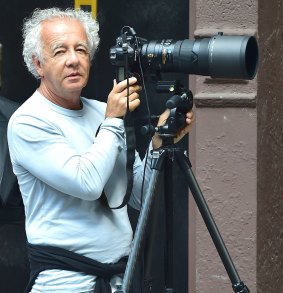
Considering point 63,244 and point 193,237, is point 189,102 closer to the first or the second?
point 63,244

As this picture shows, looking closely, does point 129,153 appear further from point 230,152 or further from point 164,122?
point 230,152

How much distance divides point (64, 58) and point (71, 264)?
706mm

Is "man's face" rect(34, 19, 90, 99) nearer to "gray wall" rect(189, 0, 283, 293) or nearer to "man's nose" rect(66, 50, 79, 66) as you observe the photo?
Result: "man's nose" rect(66, 50, 79, 66)

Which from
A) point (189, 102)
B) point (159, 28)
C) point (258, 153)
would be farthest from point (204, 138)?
point (189, 102)

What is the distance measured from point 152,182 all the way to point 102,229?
0.77 feet

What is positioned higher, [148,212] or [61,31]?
[61,31]

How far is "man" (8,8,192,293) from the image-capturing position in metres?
Answer: 3.46

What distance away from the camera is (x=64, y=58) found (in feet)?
11.8

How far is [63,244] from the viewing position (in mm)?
3516

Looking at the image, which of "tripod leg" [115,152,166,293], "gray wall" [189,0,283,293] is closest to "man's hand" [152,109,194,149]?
"tripod leg" [115,152,166,293]

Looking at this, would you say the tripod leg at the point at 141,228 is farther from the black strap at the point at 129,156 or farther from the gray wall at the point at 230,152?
the gray wall at the point at 230,152

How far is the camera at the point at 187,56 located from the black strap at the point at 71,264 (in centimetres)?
64

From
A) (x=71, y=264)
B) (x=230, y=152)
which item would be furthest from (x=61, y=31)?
(x=230, y=152)

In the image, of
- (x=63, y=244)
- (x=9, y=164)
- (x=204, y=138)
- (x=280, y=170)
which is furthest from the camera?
(x=280, y=170)
